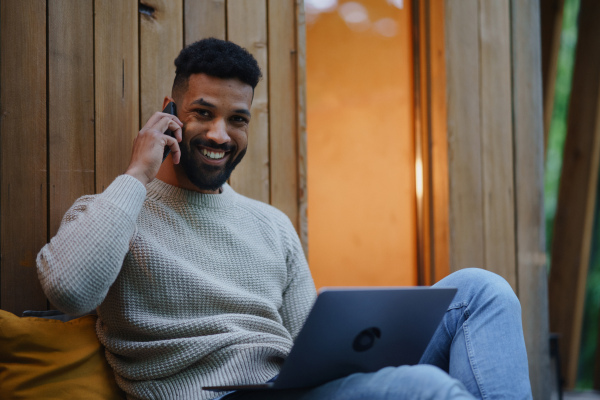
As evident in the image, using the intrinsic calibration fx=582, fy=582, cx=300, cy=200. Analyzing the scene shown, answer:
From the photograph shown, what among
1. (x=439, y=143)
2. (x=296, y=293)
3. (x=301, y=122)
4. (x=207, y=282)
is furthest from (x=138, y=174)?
(x=439, y=143)

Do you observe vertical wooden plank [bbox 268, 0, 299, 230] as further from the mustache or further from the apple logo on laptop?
the apple logo on laptop

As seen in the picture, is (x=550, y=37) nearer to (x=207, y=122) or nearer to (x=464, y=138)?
(x=464, y=138)

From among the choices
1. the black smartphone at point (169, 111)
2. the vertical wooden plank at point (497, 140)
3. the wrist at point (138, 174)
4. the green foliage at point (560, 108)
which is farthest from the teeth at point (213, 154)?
the green foliage at point (560, 108)

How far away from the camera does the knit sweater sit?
1.21 m

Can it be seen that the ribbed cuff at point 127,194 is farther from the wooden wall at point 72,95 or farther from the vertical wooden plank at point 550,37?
the vertical wooden plank at point 550,37

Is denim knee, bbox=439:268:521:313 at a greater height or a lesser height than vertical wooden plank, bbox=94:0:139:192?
lesser

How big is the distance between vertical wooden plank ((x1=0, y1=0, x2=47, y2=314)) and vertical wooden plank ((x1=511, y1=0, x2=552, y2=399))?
210 cm

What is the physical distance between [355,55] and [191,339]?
162 cm

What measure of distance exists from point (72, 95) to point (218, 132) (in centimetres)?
45

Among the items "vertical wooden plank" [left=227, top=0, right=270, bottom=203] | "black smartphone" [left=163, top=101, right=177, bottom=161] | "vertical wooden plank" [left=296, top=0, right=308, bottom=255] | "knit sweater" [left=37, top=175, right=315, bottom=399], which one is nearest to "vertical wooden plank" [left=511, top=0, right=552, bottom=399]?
"vertical wooden plank" [left=296, top=0, right=308, bottom=255]

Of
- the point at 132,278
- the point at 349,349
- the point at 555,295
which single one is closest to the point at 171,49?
the point at 132,278

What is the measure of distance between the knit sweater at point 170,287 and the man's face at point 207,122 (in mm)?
69

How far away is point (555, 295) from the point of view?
4305 millimetres

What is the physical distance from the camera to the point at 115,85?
1.74m
